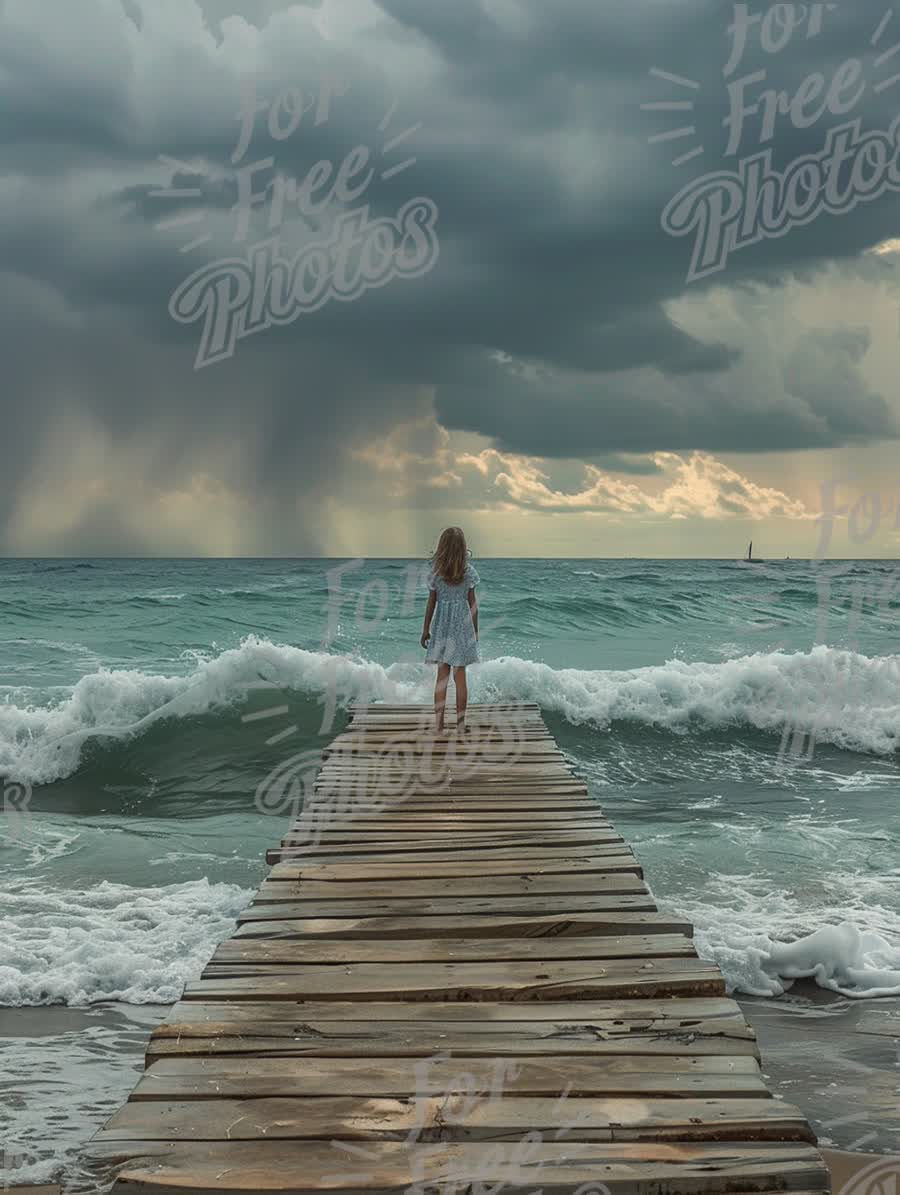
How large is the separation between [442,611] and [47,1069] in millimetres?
4887

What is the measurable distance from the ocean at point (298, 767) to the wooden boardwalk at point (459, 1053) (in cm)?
152

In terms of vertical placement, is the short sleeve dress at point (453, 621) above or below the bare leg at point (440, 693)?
above

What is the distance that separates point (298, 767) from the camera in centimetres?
1356

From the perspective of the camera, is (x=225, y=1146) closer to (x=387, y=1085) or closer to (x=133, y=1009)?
(x=387, y=1085)

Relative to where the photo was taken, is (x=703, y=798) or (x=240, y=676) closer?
(x=703, y=798)

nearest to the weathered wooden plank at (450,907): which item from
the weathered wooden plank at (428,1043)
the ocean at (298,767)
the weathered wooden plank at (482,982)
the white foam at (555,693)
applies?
the weathered wooden plank at (482,982)

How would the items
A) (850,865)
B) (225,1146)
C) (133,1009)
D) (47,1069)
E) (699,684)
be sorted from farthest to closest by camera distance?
(699,684) → (850,865) → (133,1009) → (47,1069) → (225,1146)

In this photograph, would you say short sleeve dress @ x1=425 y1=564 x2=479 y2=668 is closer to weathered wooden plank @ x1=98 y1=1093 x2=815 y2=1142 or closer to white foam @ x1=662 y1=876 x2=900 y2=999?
white foam @ x1=662 y1=876 x2=900 y2=999

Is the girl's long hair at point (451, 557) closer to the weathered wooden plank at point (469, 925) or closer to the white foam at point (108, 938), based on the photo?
the white foam at point (108, 938)

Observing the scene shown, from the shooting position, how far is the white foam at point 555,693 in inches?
558

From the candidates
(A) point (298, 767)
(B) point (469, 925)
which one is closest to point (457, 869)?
(B) point (469, 925)

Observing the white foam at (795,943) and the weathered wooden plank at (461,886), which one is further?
the white foam at (795,943)

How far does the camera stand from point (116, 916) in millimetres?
6996

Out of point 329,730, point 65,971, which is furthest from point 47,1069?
point 329,730
